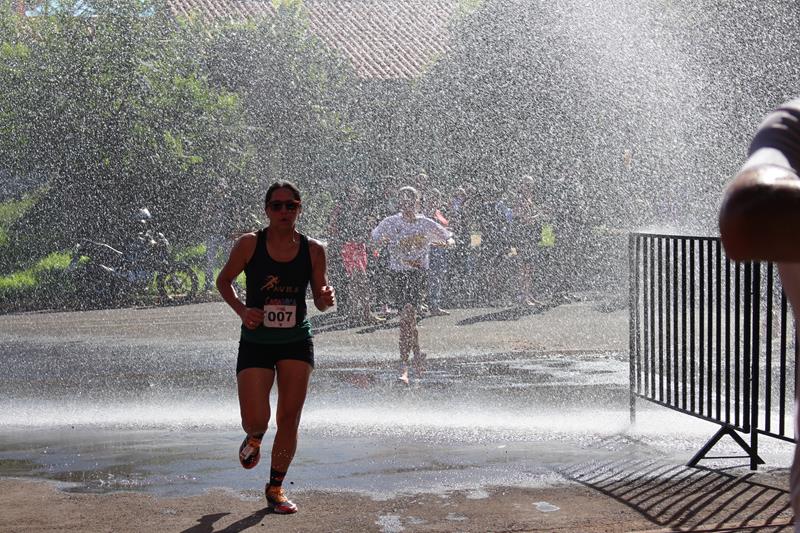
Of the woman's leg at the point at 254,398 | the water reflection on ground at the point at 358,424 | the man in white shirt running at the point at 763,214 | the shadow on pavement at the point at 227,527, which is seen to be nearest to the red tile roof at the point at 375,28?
the water reflection on ground at the point at 358,424

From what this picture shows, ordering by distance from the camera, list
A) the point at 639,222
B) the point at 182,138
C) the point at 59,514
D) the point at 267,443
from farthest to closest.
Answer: the point at 639,222 → the point at 182,138 → the point at 267,443 → the point at 59,514

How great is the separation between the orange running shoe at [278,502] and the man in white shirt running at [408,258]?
504 cm

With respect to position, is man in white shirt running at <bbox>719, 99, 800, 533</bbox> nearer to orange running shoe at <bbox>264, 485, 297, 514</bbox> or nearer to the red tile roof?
orange running shoe at <bbox>264, 485, 297, 514</bbox>

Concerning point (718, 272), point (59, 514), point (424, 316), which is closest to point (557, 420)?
point (718, 272)

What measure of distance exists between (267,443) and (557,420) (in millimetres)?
2151

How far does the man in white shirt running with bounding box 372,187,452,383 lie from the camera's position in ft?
36.9

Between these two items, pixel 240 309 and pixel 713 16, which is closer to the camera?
pixel 240 309

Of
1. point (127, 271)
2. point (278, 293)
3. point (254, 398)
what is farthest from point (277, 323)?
point (127, 271)

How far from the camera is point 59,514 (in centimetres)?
599

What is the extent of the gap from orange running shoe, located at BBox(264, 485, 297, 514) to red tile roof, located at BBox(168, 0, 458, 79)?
36.5 m

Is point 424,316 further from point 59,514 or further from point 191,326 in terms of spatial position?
point 59,514

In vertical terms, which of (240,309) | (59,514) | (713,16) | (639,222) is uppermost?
(713,16)

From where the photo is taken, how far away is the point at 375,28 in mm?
50094

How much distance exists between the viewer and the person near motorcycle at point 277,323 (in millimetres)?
6168
